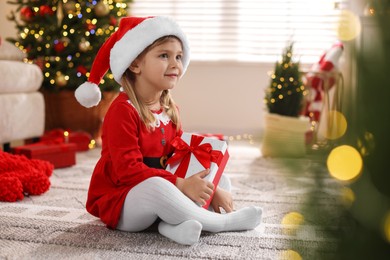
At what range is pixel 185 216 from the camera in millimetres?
1397

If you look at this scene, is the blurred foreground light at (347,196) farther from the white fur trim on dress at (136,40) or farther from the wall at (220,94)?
the wall at (220,94)

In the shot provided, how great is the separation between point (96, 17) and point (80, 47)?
25 centimetres

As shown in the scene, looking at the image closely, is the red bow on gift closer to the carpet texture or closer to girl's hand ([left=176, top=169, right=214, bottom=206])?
girl's hand ([left=176, top=169, right=214, bottom=206])

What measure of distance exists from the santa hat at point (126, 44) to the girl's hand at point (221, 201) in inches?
17.3

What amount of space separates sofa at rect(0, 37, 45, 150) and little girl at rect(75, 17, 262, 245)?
129cm

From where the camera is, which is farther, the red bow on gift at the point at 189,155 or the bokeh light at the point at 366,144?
the red bow on gift at the point at 189,155

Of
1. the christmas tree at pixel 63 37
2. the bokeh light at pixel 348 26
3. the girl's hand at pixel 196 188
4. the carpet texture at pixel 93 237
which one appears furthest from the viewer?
the christmas tree at pixel 63 37

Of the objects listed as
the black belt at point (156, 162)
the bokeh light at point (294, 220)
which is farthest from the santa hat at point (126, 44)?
the bokeh light at point (294, 220)

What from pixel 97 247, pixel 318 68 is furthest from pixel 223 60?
pixel 97 247

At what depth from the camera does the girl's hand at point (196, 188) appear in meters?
1.44

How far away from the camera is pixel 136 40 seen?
152cm

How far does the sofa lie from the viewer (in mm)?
2730

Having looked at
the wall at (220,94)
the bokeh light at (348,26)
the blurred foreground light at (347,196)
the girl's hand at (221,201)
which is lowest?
the wall at (220,94)

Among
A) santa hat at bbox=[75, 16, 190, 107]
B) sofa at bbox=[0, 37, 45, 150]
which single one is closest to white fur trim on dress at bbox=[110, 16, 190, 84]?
santa hat at bbox=[75, 16, 190, 107]
